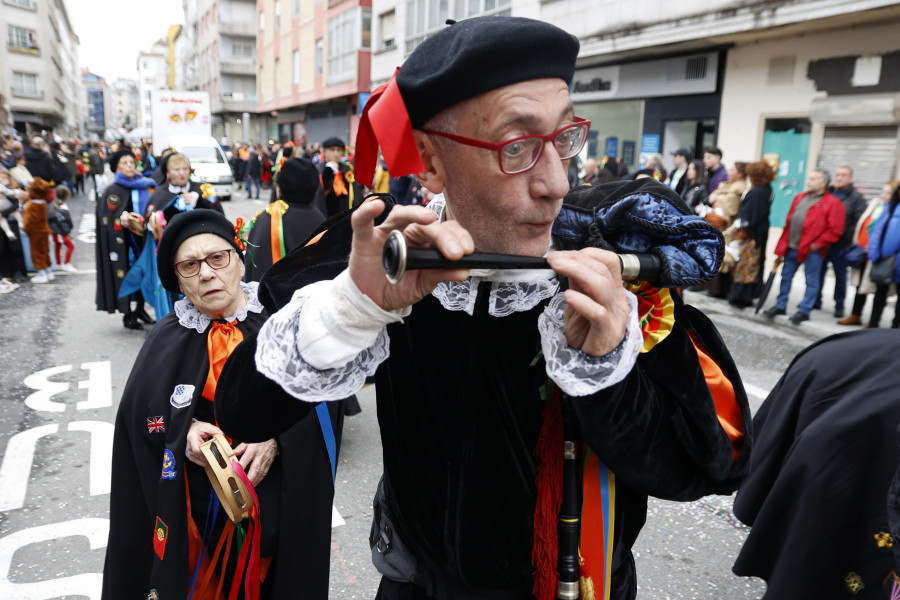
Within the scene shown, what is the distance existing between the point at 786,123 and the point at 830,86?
1.07 meters

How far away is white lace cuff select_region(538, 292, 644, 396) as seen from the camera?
1.06 m

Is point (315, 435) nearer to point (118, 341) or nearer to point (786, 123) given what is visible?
point (118, 341)

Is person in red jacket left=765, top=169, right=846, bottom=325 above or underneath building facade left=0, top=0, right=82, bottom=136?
underneath

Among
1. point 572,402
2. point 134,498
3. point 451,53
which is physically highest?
point 451,53

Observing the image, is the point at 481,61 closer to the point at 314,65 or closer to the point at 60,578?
the point at 60,578

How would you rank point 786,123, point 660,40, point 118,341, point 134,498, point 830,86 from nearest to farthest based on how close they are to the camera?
point 134,498 → point 118,341 → point 830,86 → point 786,123 → point 660,40

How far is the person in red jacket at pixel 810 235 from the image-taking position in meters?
8.08

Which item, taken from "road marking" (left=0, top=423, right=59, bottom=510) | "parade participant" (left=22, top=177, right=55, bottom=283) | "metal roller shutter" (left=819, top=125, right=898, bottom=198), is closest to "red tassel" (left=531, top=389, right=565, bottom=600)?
"road marking" (left=0, top=423, right=59, bottom=510)

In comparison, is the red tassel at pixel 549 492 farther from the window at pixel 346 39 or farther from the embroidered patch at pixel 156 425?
the window at pixel 346 39

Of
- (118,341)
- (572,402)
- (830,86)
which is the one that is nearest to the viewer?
(572,402)

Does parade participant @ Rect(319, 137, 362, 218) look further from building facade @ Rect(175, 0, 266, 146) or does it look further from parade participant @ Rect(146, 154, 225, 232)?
building facade @ Rect(175, 0, 266, 146)

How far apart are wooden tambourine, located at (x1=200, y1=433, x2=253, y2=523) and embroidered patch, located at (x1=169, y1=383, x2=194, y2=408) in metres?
0.23

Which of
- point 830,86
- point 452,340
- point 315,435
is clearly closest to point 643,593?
point 315,435

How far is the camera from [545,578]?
1.31 m
